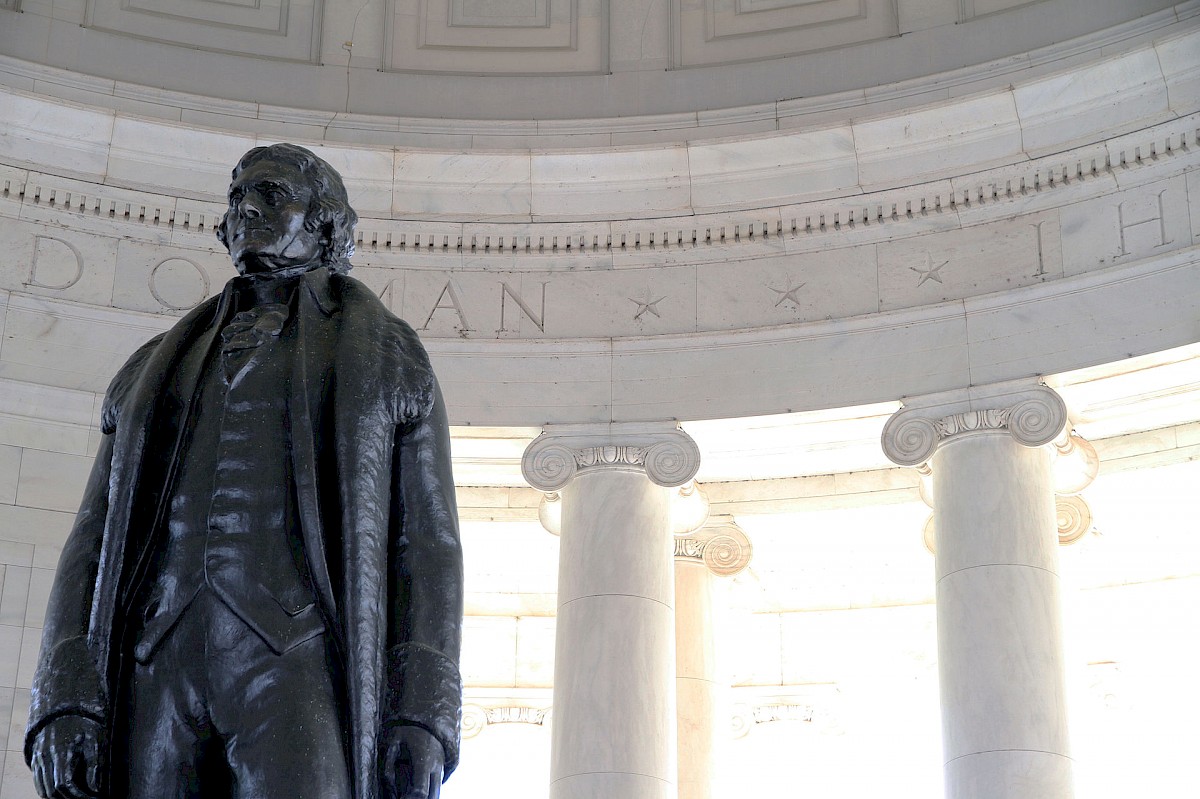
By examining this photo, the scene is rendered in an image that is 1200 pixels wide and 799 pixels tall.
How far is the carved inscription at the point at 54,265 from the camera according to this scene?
21969 millimetres

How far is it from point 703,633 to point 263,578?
17700 mm

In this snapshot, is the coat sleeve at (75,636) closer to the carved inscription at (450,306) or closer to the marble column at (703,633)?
the carved inscription at (450,306)

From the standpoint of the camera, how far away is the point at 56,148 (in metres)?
22.5

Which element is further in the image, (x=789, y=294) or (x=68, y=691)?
(x=789, y=294)

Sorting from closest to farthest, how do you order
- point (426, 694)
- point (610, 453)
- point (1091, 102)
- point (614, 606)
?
point (426, 694), point (614, 606), point (1091, 102), point (610, 453)

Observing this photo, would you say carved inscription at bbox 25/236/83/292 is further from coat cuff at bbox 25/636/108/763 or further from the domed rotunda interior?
coat cuff at bbox 25/636/108/763

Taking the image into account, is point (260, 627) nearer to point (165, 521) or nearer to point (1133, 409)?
point (165, 521)

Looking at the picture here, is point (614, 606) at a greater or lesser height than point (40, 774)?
greater

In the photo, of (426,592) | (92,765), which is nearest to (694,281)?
(426,592)

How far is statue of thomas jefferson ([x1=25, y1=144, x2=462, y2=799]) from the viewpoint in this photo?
24.8 ft

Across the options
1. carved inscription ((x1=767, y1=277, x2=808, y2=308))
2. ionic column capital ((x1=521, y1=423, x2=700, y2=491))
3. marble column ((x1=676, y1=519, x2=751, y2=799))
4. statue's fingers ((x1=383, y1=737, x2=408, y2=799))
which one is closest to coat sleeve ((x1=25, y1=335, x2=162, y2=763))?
statue's fingers ((x1=383, y1=737, x2=408, y2=799))

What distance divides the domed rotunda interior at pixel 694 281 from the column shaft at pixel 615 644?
38 mm

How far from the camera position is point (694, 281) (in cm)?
2250

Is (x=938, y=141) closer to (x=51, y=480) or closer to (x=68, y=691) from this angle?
(x=51, y=480)
